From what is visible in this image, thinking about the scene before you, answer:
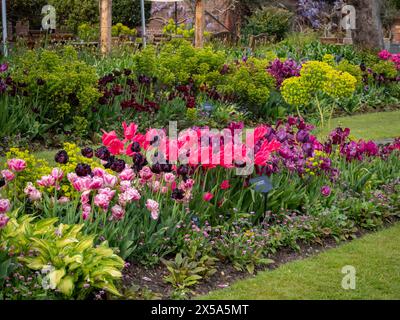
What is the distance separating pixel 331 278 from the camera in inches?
227

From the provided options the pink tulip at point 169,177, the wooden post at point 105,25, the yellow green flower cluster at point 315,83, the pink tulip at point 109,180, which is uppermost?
the wooden post at point 105,25

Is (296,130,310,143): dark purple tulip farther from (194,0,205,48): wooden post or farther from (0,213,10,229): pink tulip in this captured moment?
(194,0,205,48): wooden post

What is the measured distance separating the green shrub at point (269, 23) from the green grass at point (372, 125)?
17529mm

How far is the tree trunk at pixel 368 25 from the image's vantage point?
21281 mm

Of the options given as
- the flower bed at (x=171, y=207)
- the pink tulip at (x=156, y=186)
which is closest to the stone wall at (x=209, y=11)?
the flower bed at (x=171, y=207)

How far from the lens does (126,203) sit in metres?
5.71

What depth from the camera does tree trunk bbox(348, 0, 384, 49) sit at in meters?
21.3

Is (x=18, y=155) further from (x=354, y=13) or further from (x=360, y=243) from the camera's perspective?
(x=354, y=13)

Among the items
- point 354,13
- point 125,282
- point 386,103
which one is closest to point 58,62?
point 125,282

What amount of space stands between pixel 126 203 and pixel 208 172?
3.88 ft

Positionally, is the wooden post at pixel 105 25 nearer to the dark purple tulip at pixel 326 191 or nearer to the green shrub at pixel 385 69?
the green shrub at pixel 385 69

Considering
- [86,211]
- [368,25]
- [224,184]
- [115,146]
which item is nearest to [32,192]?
[86,211]

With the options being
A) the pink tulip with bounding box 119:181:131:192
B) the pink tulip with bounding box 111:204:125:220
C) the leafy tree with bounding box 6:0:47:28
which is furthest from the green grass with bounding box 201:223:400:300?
the leafy tree with bounding box 6:0:47:28

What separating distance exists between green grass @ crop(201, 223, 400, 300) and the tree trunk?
15.5 m
